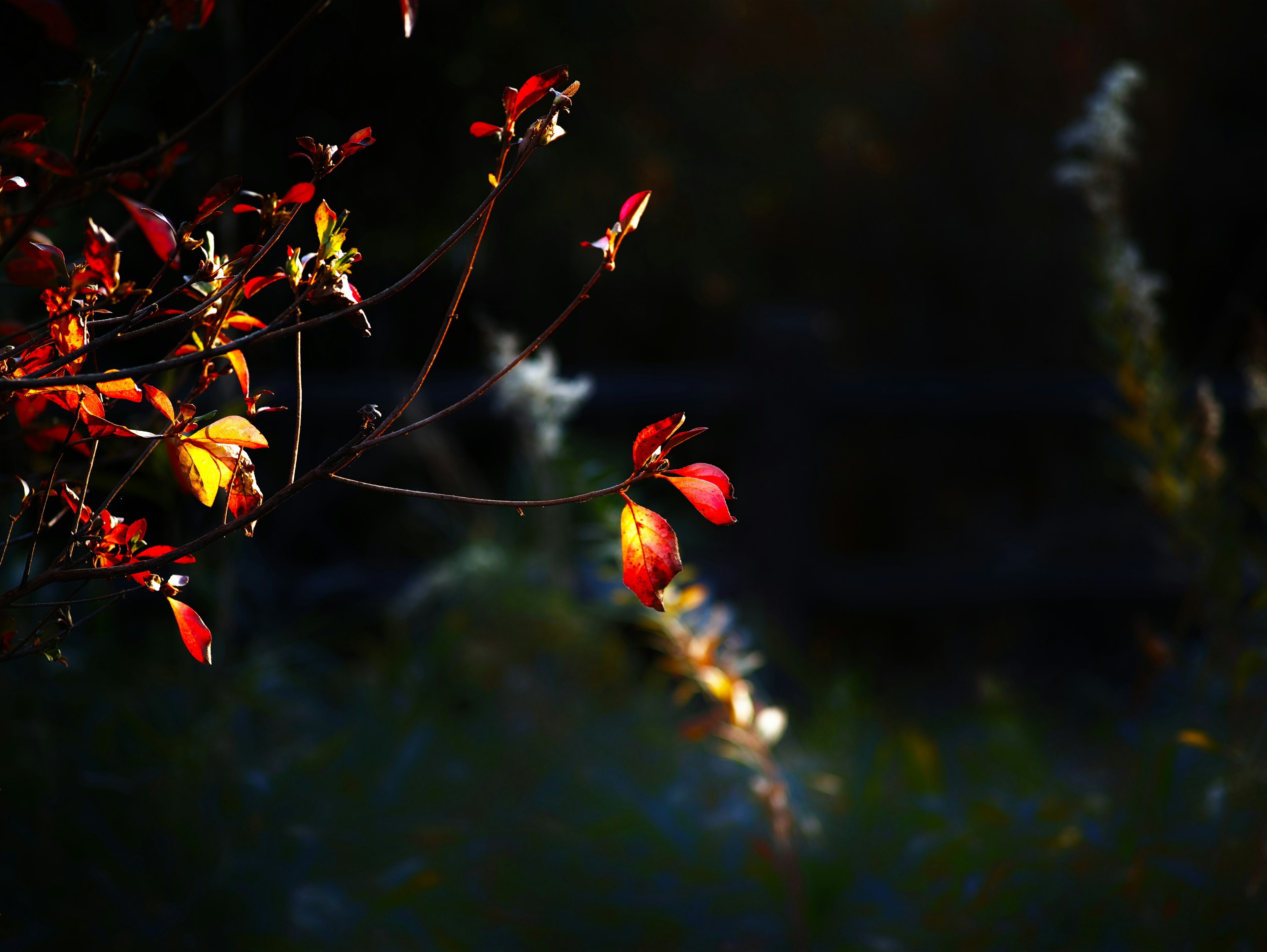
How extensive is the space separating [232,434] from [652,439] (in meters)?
0.22

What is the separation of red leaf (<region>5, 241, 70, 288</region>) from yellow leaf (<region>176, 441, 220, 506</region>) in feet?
0.36

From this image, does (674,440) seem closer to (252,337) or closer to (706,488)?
(706,488)

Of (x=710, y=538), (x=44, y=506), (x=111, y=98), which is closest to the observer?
A: (x=111, y=98)

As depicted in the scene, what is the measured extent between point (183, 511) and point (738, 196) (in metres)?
2.01

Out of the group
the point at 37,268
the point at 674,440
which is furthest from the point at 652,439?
the point at 37,268

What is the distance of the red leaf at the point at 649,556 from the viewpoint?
1.59 feet

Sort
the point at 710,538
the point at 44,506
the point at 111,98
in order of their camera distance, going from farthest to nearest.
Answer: the point at 710,538, the point at 44,506, the point at 111,98

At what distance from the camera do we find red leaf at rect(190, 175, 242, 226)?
1.61ft

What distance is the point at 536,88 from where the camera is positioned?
0.50 m

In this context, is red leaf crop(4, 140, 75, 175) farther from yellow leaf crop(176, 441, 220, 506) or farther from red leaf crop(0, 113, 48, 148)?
yellow leaf crop(176, 441, 220, 506)

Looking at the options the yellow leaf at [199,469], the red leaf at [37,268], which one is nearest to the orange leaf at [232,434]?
the yellow leaf at [199,469]

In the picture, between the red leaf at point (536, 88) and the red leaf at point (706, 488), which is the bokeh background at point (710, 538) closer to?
the red leaf at point (536, 88)

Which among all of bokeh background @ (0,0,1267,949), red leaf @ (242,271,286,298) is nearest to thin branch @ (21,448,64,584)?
red leaf @ (242,271,286,298)

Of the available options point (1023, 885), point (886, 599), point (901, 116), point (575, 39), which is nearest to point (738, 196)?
point (901, 116)
